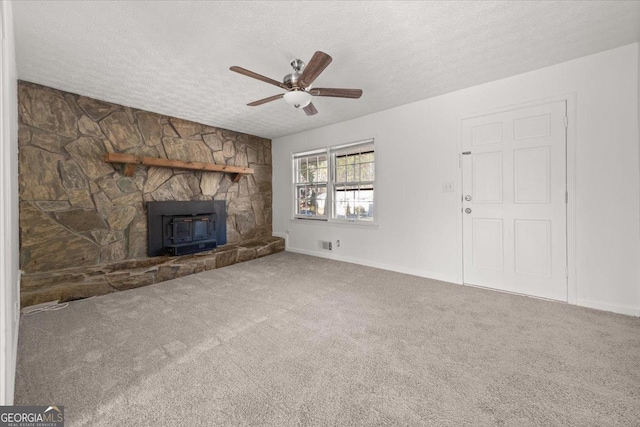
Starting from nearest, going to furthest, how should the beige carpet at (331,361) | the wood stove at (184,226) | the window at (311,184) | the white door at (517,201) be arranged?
the beige carpet at (331,361)
the white door at (517,201)
the wood stove at (184,226)
the window at (311,184)

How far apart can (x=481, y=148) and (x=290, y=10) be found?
8.54ft

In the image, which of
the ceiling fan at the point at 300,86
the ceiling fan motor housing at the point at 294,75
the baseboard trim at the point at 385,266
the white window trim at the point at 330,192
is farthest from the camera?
the white window trim at the point at 330,192

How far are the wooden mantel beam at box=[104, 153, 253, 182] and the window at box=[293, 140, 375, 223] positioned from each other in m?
1.22

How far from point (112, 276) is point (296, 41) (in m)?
3.28

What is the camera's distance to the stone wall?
3023 mm

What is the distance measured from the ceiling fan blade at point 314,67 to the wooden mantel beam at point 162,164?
2663 mm

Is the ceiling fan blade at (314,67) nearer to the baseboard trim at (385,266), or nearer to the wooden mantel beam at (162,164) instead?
the wooden mantel beam at (162,164)

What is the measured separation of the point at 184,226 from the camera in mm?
4211

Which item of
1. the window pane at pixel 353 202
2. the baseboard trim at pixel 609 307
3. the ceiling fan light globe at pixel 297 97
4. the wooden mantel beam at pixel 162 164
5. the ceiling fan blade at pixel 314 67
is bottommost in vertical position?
the baseboard trim at pixel 609 307

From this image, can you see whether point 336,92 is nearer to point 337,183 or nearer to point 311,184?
point 337,183

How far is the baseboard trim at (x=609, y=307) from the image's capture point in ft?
7.82

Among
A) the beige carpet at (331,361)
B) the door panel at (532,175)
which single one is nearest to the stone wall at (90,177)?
the beige carpet at (331,361)

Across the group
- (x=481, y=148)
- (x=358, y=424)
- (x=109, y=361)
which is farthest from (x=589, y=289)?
(x=109, y=361)

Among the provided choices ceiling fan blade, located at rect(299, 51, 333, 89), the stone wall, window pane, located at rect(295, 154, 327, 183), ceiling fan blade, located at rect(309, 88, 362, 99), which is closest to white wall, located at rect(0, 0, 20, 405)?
ceiling fan blade, located at rect(299, 51, 333, 89)
